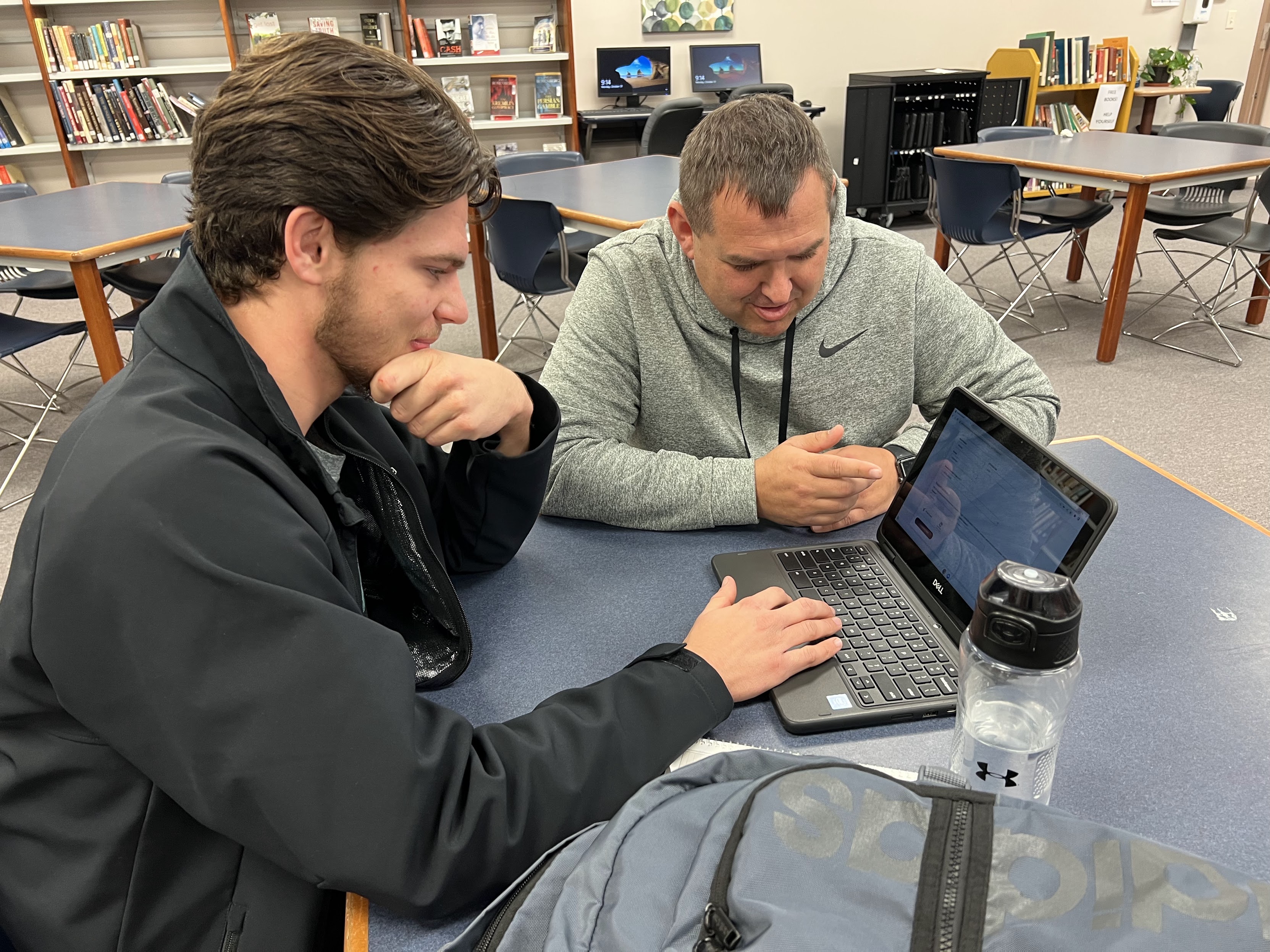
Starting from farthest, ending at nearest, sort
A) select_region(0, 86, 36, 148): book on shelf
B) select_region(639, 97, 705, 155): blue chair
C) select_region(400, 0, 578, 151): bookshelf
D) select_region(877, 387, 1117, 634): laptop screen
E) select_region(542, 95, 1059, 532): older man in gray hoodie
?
select_region(400, 0, 578, 151): bookshelf < select_region(0, 86, 36, 148): book on shelf < select_region(639, 97, 705, 155): blue chair < select_region(542, 95, 1059, 532): older man in gray hoodie < select_region(877, 387, 1117, 634): laptop screen

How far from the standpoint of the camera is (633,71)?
620 centimetres

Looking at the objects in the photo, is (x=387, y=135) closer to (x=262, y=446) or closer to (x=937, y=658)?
(x=262, y=446)

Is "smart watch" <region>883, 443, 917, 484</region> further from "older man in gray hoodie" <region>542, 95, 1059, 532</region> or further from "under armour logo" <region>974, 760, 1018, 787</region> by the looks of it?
"under armour logo" <region>974, 760, 1018, 787</region>

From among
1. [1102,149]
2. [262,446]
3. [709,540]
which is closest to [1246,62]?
[1102,149]

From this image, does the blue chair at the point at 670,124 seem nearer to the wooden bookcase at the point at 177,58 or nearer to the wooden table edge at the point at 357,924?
the wooden bookcase at the point at 177,58

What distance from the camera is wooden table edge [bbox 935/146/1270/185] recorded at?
12.3 ft

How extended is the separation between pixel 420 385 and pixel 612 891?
59cm

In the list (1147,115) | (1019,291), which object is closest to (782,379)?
(1019,291)

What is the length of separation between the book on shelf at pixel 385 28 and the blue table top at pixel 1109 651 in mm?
5371

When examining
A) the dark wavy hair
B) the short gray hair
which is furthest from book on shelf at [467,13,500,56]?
the dark wavy hair

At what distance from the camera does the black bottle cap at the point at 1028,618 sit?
0.65 m

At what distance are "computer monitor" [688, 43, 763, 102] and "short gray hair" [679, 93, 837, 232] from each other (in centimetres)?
542

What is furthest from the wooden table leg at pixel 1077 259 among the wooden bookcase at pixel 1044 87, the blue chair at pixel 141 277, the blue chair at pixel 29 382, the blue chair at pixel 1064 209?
the blue chair at pixel 29 382

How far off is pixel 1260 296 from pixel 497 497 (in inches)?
181
